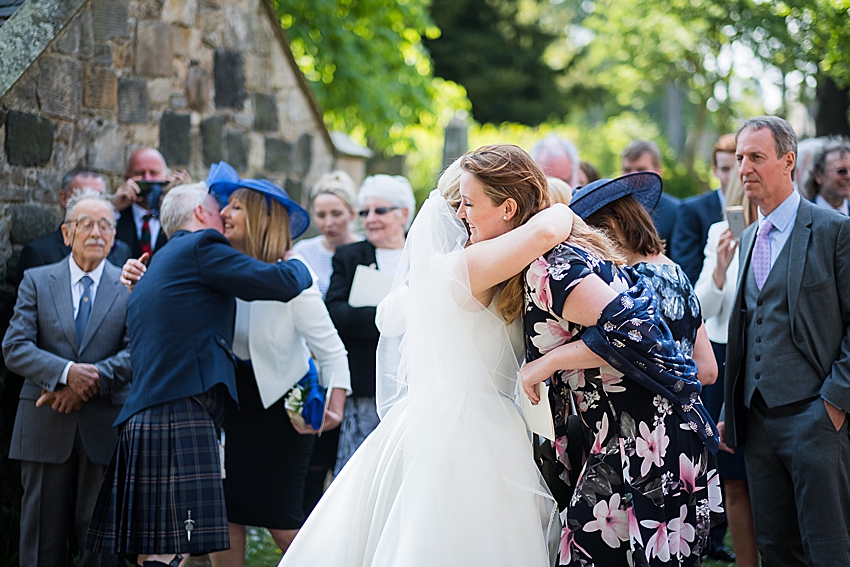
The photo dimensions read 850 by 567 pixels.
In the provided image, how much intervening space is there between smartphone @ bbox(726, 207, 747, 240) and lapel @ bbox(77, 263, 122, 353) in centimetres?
323

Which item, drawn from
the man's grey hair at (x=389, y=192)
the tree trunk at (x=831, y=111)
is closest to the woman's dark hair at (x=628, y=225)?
the man's grey hair at (x=389, y=192)

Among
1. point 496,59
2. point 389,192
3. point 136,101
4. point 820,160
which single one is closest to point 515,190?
point 389,192

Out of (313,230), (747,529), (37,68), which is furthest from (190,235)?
(313,230)

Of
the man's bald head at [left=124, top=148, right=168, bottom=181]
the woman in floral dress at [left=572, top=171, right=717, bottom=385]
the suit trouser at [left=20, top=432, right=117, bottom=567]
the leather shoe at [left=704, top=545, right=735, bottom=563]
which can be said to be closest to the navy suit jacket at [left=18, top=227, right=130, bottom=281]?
the man's bald head at [left=124, top=148, right=168, bottom=181]

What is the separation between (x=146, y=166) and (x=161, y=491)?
2612mm

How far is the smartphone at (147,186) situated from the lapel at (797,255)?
3646 mm

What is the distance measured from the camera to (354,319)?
16.0 ft

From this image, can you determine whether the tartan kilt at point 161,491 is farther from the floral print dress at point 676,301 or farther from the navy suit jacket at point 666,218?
the navy suit jacket at point 666,218

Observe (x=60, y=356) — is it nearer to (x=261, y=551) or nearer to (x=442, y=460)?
(x=261, y=551)

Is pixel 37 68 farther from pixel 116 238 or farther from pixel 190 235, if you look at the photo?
pixel 190 235

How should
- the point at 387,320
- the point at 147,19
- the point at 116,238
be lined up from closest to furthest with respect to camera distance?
the point at 387,320 < the point at 116,238 < the point at 147,19

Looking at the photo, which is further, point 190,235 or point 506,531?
point 190,235

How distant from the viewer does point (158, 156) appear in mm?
5828

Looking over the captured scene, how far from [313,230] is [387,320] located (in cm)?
457
